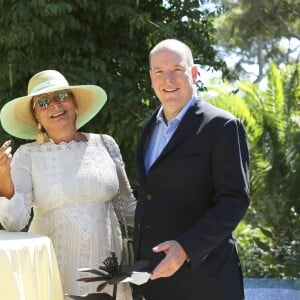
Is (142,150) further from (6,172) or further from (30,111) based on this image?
(30,111)

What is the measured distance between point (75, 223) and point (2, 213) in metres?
0.36

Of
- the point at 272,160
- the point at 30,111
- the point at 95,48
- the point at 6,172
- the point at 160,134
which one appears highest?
the point at 95,48

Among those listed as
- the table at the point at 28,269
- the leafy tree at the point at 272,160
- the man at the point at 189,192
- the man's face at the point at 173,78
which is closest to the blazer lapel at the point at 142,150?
the man at the point at 189,192

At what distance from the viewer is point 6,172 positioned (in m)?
3.22

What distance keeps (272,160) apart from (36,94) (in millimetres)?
5028

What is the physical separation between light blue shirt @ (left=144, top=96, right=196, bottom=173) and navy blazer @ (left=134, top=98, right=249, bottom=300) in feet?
0.16

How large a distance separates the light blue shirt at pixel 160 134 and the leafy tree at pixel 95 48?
241 centimetres

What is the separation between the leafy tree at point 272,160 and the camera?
26.1 feet

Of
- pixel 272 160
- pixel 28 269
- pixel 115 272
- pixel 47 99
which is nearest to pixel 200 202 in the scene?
pixel 115 272

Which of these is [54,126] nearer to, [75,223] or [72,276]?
[75,223]

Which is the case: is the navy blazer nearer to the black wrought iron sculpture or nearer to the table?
the black wrought iron sculpture

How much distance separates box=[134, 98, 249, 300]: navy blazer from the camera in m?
2.75

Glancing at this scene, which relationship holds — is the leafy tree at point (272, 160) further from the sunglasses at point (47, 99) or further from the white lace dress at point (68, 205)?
the sunglasses at point (47, 99)

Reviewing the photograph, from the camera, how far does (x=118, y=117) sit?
18.9 ft
